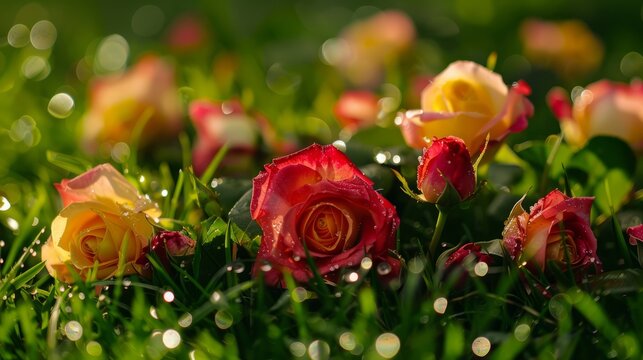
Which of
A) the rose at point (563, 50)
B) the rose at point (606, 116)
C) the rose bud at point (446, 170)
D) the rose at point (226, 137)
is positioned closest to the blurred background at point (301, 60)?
the rose at point (563, 50)

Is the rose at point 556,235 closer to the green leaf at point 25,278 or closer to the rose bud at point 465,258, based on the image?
the rose bud at point 465,258

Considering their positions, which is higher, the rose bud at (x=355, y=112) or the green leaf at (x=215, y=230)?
the green leaf at (x=215, y=230)

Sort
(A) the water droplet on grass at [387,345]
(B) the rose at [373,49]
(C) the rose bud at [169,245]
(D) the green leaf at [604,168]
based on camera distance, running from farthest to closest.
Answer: (B) the rose at [373,49] → (D) the green leaf at [604,168] → (C) the rose bud at [169,245] → (A) the water droplet on grass at [387,345]

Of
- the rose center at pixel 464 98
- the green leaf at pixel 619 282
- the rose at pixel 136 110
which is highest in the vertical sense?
the rose center at pixel 464 98

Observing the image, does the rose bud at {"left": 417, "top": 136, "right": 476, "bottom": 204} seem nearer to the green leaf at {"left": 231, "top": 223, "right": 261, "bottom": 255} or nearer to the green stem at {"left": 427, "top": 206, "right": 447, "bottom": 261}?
the green stem at {"left": 427, "top": 206, "right": 447, "bottom": 261}

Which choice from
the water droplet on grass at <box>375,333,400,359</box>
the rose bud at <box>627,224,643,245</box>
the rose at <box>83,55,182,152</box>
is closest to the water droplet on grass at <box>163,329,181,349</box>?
the water droplet on grass at <box>375,333,400,359</box>

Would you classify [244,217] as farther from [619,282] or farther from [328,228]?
[619,282]

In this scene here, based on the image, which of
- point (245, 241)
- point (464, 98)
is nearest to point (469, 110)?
point (464, 98)
